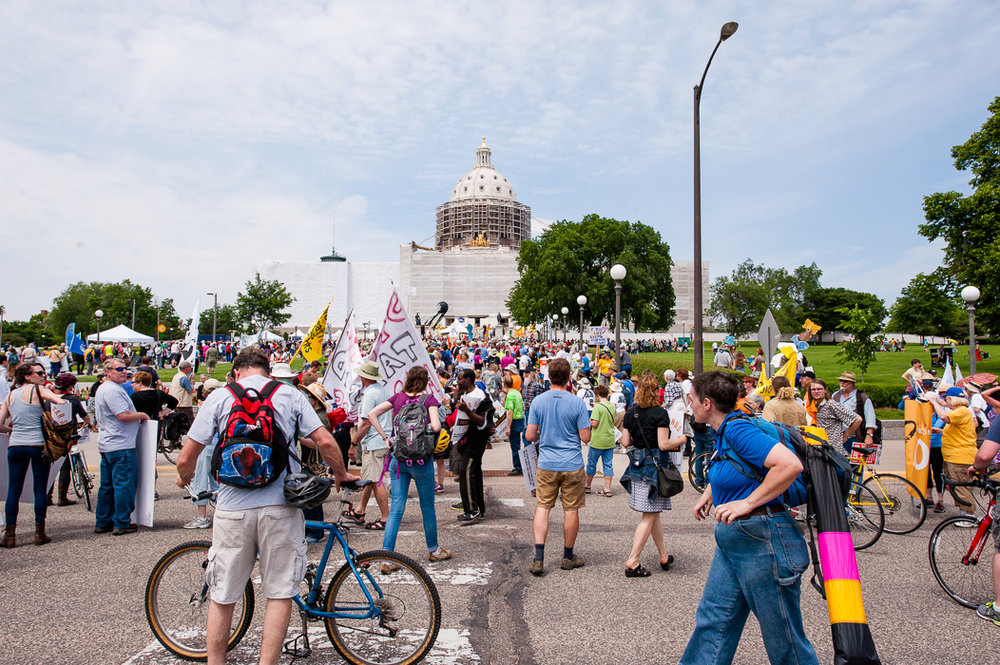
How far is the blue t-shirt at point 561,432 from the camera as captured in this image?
5.68 m

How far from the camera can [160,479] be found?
10164 mm

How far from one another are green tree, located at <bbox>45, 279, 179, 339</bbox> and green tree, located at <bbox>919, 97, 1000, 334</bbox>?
264 feet

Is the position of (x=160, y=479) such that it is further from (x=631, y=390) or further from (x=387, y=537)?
(x=631, y=390)

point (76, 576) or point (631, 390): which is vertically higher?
point (631, 390)

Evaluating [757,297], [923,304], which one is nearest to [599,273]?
[923,304]

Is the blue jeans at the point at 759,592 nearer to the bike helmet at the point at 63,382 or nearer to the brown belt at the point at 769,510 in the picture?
the brown belt at the point at 769,510

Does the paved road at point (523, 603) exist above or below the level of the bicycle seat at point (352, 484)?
below

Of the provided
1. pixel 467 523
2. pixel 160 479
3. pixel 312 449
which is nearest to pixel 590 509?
pixel 467 523

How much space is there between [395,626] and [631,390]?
10234 mm

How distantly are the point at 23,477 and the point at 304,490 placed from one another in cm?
460

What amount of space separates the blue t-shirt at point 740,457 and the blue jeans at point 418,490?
116 inches

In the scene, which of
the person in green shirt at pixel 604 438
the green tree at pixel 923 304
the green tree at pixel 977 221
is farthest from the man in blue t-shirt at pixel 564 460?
the green tree at pixel 923 304

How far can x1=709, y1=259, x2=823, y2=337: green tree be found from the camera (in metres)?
88.5

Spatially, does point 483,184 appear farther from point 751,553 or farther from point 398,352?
point 751,553
